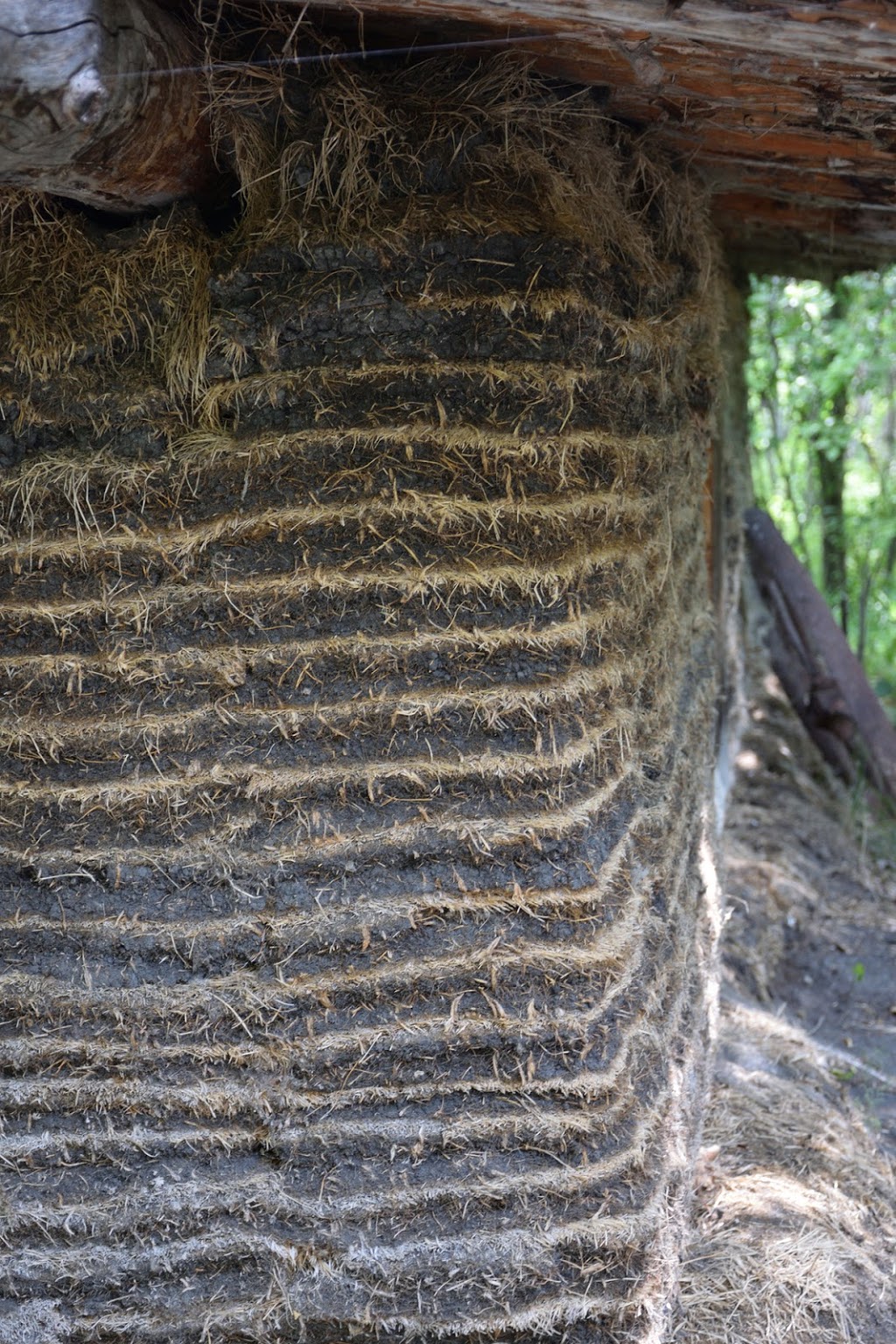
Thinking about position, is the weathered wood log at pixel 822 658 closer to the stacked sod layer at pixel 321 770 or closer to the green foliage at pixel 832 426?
the green foliage at pixel 832 426

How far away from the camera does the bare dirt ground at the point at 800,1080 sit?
2.78m

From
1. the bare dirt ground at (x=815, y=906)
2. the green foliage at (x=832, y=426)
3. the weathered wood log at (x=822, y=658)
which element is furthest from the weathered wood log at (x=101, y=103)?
the green foliage at (x=832, y=426)

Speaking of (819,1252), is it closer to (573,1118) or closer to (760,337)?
(573,1118)

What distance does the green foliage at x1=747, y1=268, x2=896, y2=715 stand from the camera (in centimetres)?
812

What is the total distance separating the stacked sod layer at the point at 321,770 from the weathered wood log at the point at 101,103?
16 cm

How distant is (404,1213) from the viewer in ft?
7.11

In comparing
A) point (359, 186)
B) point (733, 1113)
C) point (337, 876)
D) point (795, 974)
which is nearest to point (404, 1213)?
point (337, 876)

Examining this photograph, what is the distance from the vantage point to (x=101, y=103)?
5.27 feet

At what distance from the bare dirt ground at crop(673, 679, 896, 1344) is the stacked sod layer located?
29.4 inches

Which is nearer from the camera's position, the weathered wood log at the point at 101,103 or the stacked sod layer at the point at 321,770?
the weathered wood log at the point at 101,103

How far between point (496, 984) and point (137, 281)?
1.58 metres

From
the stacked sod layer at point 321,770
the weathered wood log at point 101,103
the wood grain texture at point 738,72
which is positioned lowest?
the stacked sod layer at point 321,770

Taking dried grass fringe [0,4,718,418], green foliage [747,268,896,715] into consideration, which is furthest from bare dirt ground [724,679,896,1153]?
dried grass fringe [0,4,718,418]

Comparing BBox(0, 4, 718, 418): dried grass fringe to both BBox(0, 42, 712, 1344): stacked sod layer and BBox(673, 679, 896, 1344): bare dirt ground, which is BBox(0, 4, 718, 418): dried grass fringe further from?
BBox(673, 679, 896, 1344): bare dirt ground
